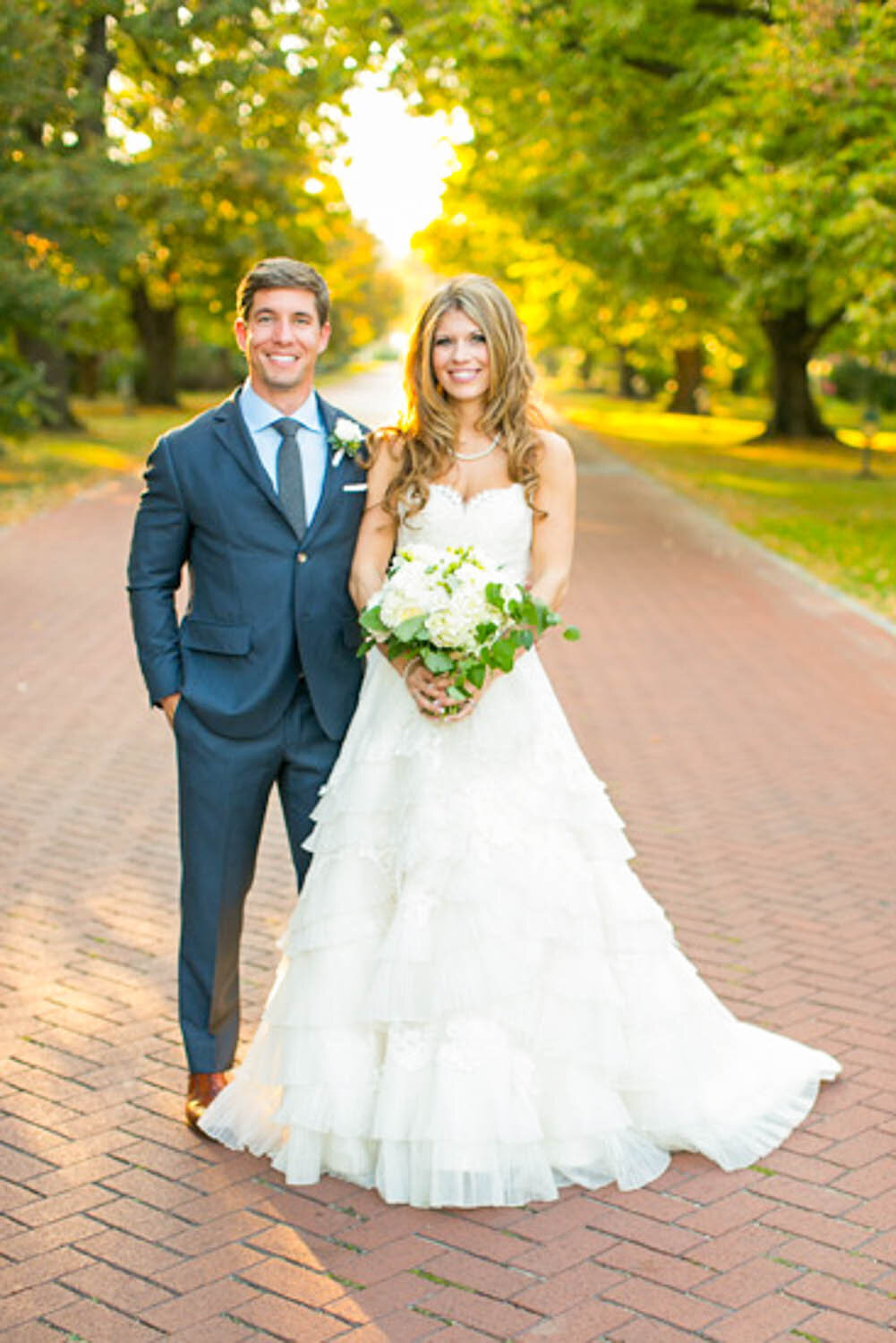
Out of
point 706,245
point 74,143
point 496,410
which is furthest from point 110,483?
point 496,410

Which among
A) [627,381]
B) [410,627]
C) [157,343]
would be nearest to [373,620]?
[410,627]

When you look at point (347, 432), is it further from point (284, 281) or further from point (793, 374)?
point (793, 374)

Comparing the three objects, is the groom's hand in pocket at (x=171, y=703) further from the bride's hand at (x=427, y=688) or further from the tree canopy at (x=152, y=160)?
the tree canopy at (x=152, y=160)

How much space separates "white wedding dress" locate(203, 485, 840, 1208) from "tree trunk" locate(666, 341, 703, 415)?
45670 millimetres

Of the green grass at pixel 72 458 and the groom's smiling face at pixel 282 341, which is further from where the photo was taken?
the green grass at pixel 72 458

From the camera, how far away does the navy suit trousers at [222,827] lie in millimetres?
4059

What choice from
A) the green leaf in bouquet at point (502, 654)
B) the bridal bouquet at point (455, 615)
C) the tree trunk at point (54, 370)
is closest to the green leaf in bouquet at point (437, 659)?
the bridal bouquet at point (455, 615)

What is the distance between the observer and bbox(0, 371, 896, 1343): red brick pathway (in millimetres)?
3377

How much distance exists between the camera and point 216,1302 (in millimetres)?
3367

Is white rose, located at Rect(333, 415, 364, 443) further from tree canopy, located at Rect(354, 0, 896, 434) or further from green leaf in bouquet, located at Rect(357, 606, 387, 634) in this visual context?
tree canopy, located at Rect(354, 0, 896, 434)

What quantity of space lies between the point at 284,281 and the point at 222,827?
1.42 m

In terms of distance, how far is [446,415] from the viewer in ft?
13.3

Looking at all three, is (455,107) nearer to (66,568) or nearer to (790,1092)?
(66,568)

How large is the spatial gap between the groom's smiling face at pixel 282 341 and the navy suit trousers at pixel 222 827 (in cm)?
78
